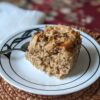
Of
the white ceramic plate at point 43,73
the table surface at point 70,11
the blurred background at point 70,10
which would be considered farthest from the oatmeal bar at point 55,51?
the blurred background at point 70,10

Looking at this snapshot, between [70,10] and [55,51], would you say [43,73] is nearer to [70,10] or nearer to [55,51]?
[55,51]

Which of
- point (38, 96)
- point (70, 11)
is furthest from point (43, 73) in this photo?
point (70, 11)

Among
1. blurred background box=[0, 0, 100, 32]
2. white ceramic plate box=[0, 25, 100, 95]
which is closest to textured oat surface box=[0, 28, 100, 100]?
white ceramic plate box=[0, 25, 100, 95]

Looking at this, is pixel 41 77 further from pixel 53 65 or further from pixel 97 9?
pixel 97 9

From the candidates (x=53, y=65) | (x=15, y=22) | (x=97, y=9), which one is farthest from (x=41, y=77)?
(x=97, y=9)

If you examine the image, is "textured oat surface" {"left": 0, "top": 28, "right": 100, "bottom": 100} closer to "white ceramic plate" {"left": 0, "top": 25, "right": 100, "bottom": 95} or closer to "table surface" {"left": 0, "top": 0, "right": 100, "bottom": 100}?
"white ceramic plate" {"left": 0, "top": 25, "right": 100, "bottom": 95}

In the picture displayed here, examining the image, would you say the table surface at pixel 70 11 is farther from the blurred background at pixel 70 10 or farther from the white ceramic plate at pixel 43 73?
the white ceramic plate at pixel 43 73
